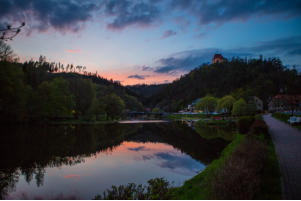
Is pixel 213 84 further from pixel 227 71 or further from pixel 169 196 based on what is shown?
pixel 169 196

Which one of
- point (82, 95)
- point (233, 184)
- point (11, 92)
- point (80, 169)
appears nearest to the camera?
point (233, 184)

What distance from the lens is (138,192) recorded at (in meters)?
11.1

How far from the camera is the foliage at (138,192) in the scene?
34.0 ft

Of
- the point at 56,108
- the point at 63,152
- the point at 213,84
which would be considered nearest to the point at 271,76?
the point at 213,84

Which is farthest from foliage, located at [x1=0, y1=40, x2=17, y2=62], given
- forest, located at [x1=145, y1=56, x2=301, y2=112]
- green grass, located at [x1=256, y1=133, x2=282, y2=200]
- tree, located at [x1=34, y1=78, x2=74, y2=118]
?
forest, located at [x1=145, y1=56, x2=301, y2=112]

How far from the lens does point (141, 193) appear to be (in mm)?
10938

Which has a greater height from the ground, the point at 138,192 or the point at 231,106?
the point at 231,106

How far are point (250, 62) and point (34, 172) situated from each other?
168 metres

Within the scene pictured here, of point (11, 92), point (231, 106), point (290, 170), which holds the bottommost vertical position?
point (290, 170)

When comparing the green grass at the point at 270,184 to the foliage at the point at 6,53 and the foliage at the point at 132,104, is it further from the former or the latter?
the foliage at the point at 132,104

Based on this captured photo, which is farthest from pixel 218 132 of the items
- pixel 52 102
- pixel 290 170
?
pixel 52 102

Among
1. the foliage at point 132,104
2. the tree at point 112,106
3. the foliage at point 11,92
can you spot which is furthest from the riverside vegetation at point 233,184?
the foliage at point 132,104

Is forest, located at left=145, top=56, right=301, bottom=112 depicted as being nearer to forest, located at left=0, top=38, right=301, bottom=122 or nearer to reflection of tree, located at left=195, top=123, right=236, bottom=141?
forest, located at left=0, top=38, right=301, bottom=122

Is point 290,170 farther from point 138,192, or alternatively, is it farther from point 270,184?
point 138,192
